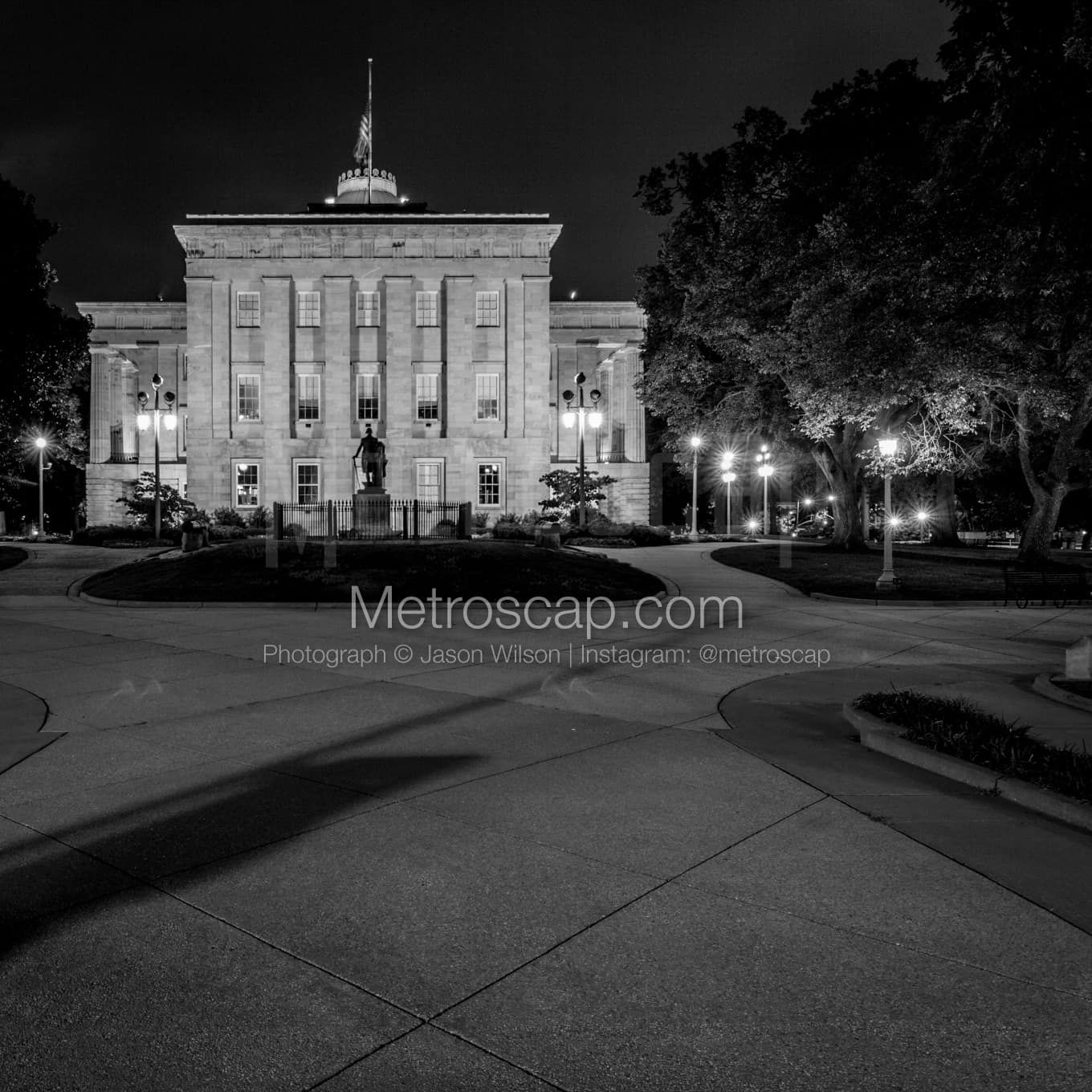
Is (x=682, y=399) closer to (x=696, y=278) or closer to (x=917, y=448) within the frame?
(x=696, y=278)

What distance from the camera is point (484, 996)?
12.1 feet

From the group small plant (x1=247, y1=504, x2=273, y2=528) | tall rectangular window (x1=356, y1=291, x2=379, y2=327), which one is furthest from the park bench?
tall rectangular window (x1=356, y1=291, x2=379, y2=327)

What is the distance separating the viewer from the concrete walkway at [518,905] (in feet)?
10.9

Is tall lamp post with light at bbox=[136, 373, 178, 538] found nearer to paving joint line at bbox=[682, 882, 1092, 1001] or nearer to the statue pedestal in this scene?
the statue pedestal

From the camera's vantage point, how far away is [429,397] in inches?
2056

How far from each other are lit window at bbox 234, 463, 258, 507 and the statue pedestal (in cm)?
1695

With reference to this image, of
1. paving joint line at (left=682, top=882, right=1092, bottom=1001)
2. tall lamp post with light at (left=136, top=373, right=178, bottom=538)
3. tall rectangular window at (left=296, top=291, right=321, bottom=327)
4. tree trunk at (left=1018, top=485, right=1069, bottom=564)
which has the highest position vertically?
tall rectangular window at (left=296, top=291, right=321, bottom=327)

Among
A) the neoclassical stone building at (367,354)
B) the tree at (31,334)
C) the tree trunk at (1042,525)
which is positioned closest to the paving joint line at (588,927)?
the tree trunk at (1042,525)

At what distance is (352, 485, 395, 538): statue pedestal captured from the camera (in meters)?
35.9

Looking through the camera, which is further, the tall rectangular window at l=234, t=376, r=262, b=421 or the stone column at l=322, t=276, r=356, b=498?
the tall rectangular window at l=234, t=376, r=262, b=421

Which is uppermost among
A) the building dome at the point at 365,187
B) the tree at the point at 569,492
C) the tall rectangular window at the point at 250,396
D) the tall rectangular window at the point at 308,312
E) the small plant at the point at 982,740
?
the building dome at the point at 365,187

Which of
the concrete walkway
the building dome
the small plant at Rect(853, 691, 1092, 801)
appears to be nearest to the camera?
the concrete walkway

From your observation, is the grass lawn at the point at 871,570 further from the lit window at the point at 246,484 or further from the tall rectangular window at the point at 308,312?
the tall rectangular window at the point at 308,312

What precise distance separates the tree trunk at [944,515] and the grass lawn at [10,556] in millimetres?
42498
